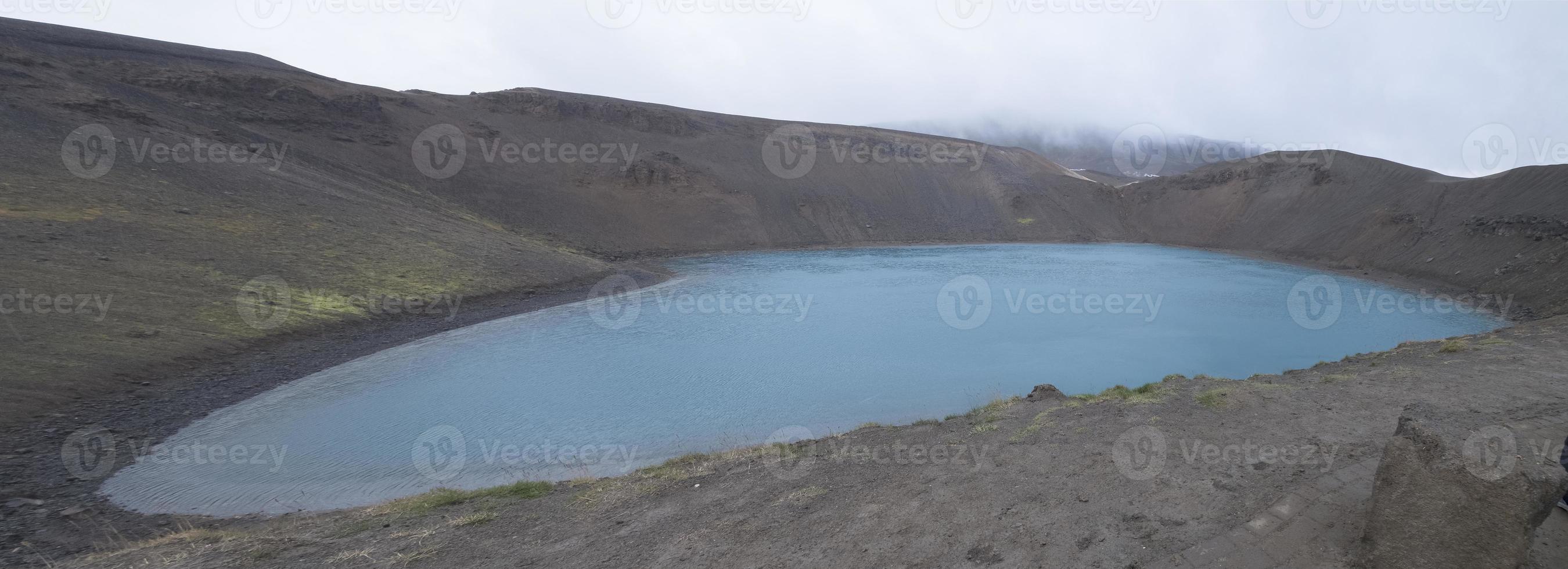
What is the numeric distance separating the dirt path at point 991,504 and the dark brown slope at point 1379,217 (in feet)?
84.4

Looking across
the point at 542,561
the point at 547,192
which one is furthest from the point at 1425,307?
the point at 547,192

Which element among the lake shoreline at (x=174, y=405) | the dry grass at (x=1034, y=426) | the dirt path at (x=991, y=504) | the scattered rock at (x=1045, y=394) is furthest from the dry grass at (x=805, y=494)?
the lake shoreline at (x=174, y=405)

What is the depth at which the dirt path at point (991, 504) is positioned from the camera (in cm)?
565

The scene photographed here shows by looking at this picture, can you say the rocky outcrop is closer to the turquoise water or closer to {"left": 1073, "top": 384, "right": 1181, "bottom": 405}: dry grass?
{"left": 1073, "top": 384, "right": 1181, "bottom": 405}: dry grass

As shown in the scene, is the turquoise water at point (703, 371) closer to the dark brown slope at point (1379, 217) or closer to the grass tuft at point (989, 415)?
the grass tuft at point (989, 415)

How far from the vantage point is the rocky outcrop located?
4.04m

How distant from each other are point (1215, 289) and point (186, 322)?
42.6 metres

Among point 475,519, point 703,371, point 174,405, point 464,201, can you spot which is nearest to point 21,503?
point 174,405

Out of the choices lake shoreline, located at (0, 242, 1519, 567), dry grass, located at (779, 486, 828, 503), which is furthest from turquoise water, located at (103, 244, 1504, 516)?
dry grass, located at (779, 486, 828, 503)

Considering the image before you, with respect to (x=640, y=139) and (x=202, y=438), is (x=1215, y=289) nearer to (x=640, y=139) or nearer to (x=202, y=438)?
(x=202, y=438)

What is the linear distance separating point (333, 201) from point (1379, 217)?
63148mm

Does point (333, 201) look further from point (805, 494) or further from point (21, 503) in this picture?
point (805, 494)

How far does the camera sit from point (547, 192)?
164 ft

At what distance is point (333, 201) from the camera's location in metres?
29.1
